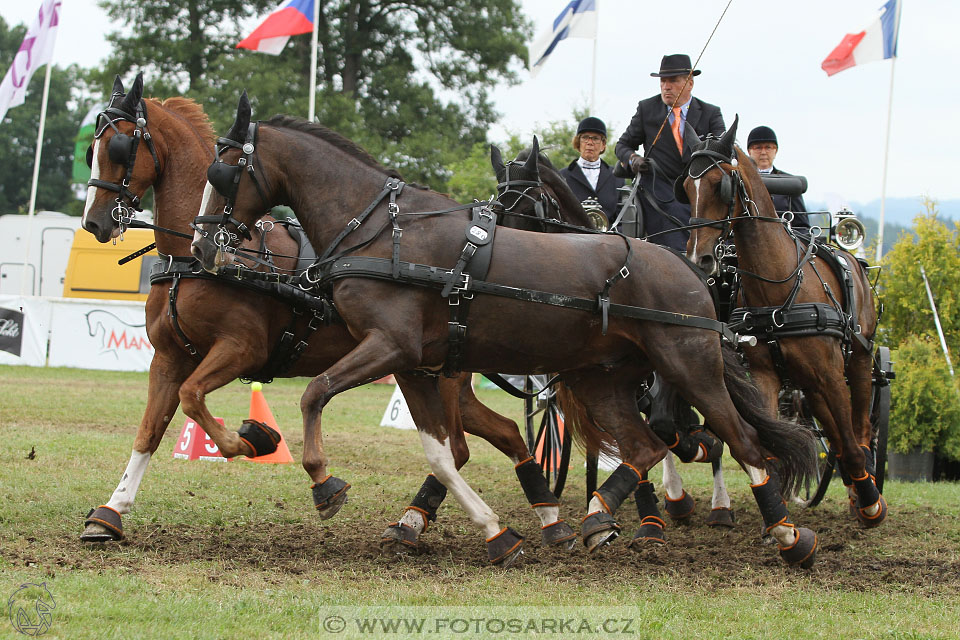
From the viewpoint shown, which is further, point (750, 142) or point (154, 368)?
point (750, 142)

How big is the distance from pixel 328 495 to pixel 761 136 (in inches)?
210

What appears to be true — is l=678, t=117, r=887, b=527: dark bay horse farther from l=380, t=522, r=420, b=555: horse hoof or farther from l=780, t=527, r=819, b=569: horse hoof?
l=380, t=522, r=420, b=555: horse hoof

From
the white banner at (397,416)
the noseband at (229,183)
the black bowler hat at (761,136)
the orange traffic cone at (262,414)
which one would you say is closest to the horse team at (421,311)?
the noseband at (229,183)

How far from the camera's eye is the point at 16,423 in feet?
34.3

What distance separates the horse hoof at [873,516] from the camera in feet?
21.7

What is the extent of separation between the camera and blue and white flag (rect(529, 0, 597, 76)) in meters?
18.4

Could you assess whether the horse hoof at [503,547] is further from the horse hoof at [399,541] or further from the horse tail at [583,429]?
the horse tail at [583,429]

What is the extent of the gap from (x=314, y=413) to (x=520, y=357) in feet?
3.85

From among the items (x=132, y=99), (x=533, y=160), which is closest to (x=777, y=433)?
(x=533, y=160)

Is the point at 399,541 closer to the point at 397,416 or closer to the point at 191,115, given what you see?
the point at 191,115

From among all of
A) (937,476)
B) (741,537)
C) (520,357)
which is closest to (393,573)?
(520,357)

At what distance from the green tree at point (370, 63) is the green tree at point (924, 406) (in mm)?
19451

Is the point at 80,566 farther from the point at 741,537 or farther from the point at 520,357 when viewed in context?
the point at 741,537

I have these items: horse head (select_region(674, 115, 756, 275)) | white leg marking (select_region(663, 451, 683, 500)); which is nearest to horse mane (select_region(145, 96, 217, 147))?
horse head (select_region(674, 115, 756, 275))
